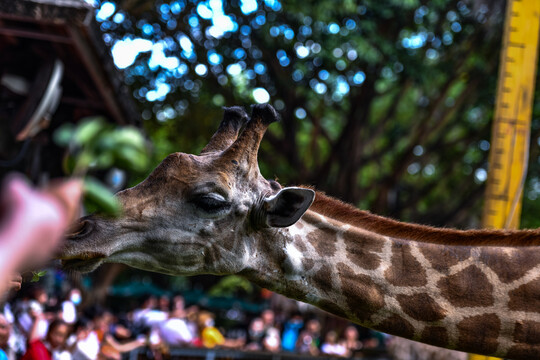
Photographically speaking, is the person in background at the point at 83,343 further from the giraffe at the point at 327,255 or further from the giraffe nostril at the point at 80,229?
the giraffe nostril at the point at 80,229

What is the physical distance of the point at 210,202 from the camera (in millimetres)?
3879

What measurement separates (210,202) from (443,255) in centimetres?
146

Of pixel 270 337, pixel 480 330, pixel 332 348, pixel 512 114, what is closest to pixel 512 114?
pixel 512 114

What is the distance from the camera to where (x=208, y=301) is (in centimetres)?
2758

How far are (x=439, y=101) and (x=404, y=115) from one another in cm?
598

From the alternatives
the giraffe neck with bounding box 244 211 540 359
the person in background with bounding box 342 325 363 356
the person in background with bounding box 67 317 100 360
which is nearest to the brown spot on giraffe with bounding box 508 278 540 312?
the giraffe neck with bounding box 244 211 540 359

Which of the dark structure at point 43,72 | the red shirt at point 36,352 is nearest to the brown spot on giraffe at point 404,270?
the red shirt at point 36,352

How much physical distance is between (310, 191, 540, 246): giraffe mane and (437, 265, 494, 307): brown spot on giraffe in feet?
0.83

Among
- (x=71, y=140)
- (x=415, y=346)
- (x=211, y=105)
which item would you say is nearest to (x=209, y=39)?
(x=211, y=105)

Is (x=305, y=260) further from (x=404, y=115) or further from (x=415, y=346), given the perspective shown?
(x=404, y=115)

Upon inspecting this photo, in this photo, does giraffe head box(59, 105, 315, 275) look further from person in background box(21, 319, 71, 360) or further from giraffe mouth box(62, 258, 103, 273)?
person in background box(21, 319, 71, 360)

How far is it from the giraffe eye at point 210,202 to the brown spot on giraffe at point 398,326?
1.19m

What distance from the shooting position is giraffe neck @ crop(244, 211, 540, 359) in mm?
3799

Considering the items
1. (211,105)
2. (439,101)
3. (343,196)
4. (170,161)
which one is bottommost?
(170,161)
